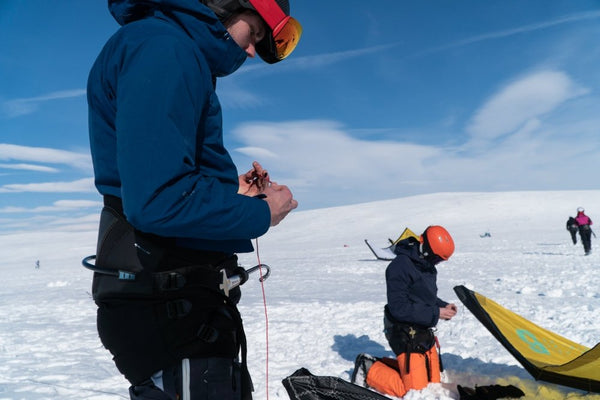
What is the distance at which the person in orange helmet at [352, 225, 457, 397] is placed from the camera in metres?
4.07

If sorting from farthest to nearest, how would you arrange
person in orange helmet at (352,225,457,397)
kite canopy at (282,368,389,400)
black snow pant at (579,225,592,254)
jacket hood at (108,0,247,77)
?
black snow pant at (579,225,592,254)
person in orange helmet at (352,225,457,397)
kite canopy at (282,368,389,400)
jacket hood at (108,0,247,77)

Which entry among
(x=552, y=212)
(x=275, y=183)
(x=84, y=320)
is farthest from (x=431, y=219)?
(x=275, y=183)

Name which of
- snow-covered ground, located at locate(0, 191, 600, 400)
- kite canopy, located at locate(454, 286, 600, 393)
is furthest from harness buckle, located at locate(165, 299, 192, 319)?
kite canopy, located at locate(454, 286, 600, 393)

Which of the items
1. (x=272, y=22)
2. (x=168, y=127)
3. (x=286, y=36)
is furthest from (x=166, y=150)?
(x=286, y=36)

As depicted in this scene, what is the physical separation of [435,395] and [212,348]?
3234 millimetres

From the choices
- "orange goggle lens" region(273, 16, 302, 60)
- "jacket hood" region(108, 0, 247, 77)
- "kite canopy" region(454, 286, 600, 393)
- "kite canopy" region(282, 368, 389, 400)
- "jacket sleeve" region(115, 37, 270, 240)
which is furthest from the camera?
"kite canopy" region(454, 286, 600, 393)

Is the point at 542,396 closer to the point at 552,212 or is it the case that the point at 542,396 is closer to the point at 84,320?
the point at 84,320

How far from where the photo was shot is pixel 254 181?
5.41 ft

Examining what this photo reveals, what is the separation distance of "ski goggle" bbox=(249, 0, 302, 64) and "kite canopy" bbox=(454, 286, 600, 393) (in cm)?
285

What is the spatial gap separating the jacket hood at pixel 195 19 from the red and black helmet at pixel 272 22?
109 millimetres

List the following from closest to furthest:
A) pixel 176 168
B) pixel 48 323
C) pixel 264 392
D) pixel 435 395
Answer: pixel 176 168
pixel 435 395
pixel 264 392
pixel 48 323

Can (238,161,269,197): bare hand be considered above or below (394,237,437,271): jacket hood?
above

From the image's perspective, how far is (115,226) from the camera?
1.28 metres

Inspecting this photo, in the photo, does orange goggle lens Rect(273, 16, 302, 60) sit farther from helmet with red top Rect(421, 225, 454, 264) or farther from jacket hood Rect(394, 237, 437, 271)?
jacket hood Rect(394, 237, 437, 271)
